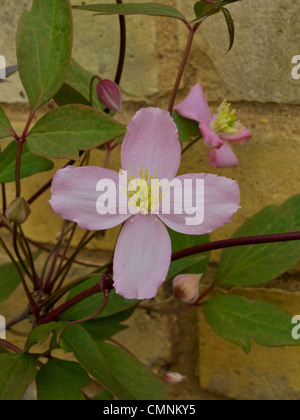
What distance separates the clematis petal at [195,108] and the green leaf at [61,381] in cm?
26

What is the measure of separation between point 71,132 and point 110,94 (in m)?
0.09

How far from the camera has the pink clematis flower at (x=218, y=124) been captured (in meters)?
0.54

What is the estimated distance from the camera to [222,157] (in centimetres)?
56

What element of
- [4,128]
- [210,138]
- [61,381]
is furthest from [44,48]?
[61,381]

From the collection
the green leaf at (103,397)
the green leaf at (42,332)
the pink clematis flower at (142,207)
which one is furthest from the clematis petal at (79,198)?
the green leaf at (103,397)

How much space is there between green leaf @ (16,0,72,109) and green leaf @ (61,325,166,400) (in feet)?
0.65

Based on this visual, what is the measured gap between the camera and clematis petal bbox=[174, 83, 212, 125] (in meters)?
0.54

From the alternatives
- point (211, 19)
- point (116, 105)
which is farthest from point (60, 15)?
point (211, 19)

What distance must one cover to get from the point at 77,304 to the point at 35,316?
1.7 inches

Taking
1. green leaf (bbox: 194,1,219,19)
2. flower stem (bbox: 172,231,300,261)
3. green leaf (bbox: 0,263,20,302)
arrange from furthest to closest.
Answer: green leaf (bbox: 0,263,20,302), green leaf (bbox: 194,1,219,19), flower stem (bbox: 172,231,300,261)

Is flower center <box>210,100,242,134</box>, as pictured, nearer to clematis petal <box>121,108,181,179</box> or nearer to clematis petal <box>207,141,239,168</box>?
clematis petal <box>207,141,239,168</box>

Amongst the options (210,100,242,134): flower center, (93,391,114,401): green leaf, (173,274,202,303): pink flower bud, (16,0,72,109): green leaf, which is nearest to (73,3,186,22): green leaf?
A: (16,0,72,109): green leaf

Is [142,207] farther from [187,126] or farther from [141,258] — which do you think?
[187,126]

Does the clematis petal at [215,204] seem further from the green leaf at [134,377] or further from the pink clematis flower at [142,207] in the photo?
the green leaf at [134,377]
